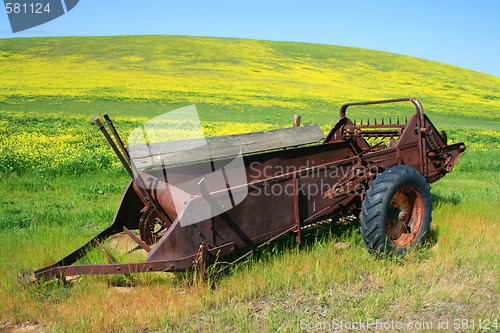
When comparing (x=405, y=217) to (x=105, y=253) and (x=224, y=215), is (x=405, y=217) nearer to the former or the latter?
(x=224, y=215)

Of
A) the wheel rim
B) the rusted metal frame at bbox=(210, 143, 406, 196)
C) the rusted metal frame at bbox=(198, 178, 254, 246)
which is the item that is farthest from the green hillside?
the rusted metal frame at bbox=(198, 178, 254, 246)

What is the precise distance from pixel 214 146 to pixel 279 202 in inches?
56.0

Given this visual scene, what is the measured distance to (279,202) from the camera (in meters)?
3.73

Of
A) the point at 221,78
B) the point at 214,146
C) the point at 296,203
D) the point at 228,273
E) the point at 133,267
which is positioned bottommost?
the point at 228,273

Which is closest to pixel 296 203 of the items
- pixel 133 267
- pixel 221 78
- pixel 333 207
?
pixel 333 207

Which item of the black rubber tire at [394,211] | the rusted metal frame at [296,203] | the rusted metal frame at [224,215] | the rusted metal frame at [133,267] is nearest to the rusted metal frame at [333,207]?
the rusted metal frame at [296,203]

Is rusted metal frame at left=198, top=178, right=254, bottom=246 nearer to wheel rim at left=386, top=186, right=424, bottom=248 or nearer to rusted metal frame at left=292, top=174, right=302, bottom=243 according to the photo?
rusted metal frame at left=292, top=174, right=302, bottom=243

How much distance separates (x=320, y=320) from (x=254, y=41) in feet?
221

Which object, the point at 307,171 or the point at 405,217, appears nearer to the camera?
the point at 307,171

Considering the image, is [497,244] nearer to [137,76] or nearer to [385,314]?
[385,314]

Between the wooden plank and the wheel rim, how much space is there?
5.62ft

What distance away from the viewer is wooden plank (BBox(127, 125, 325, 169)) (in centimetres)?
420

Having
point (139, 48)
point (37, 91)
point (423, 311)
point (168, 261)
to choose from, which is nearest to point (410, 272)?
point (423, 311)

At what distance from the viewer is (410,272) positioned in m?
3.78
